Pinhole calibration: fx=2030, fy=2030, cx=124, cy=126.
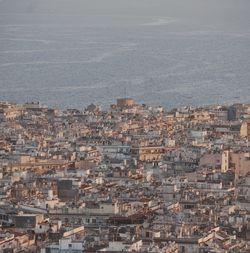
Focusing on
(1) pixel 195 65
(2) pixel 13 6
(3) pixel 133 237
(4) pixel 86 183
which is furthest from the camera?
(2) pixel 13 6

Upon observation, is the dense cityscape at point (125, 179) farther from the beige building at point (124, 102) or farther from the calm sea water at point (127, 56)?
the calm sea water at point (127, 56)

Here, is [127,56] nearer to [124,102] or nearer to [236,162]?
[124,102]

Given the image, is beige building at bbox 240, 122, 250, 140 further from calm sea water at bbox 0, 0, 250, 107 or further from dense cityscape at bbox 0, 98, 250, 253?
calm sea water at bbox 0, 0, 250, 107

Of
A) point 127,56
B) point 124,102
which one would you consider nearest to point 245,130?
point 124,102

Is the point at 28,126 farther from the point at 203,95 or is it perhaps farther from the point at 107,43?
the point at 107,43

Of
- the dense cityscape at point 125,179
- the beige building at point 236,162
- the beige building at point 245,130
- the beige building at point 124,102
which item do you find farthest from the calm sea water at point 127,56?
the beige building at point 236,162

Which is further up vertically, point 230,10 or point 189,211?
point 230,10

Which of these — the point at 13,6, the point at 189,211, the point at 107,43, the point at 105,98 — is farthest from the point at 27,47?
the point at 189,211

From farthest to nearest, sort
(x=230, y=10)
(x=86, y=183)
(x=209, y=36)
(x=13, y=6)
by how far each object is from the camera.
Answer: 1. (x=13, y=6)
2. (x=230, y=10)
3. (x=209, y=36)
4. (x=86, y=183)
